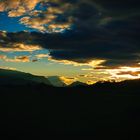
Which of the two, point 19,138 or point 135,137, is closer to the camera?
point 135,137

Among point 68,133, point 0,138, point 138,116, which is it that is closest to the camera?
point 0,138

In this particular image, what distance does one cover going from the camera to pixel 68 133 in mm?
183875

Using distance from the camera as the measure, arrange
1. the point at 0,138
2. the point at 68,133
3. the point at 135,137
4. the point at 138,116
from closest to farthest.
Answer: the point at 135,137 < the point at 0,138 < the point at 68,133 < the point at 138,116

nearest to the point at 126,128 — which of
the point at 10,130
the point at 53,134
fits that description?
the point at 53,134

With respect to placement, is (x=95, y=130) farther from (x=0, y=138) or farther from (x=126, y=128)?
(x=0, y=138)

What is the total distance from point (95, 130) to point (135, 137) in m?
47.4

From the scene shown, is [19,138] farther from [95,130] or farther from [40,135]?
[95,130]

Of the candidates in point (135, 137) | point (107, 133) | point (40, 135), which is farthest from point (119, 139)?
point (40, 135)

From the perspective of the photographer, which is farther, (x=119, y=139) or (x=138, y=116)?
(x=138, y=116)

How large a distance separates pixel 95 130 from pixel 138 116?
97.9 feet

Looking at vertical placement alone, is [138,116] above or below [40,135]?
above

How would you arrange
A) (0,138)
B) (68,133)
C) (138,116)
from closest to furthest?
(0,138), (68,133), (138,116)

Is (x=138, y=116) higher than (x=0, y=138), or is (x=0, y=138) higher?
(x=138, y=116)

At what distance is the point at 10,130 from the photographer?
647 feet
